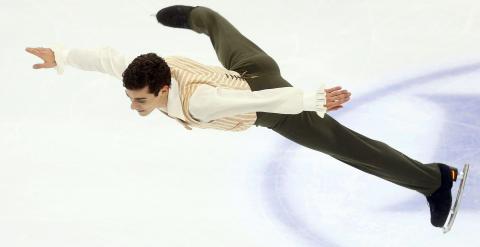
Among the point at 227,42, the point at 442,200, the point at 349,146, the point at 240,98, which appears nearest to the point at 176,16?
the point at 227,42

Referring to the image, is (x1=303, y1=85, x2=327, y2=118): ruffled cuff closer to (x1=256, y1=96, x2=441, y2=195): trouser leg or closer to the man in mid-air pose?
the man in mid-air pose

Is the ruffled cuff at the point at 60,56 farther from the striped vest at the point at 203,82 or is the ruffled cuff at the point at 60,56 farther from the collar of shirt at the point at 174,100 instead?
the collar of shirt at the point at 174,100

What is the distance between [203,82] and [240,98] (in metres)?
0.16

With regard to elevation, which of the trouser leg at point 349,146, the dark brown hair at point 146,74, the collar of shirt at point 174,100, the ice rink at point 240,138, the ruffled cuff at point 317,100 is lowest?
the ice rink at point 240,138

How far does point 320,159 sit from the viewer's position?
3.84 meters

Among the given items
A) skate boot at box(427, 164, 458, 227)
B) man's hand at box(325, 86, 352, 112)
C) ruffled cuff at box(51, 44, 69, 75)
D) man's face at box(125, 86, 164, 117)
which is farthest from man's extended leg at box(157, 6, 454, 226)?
ruffled cuff at box(51, 44, 69, 75)

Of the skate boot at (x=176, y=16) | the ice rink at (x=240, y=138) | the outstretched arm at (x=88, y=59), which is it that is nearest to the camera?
the outstretched arm at (x=88, y=59)

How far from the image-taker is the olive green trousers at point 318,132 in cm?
291

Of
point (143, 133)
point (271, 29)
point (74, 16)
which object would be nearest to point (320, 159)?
point (143, 133)

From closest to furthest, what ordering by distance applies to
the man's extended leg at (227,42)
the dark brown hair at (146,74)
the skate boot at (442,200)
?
the dark brown hair at (146,74)
the man's extended leg at (227,42)
the skate boot at (442,200)

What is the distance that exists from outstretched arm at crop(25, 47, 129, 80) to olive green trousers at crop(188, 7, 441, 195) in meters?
0.51

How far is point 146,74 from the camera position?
2592 millimetres

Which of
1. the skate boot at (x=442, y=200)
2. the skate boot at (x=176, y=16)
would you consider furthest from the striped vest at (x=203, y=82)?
the skate boot at (x=442, y=200)

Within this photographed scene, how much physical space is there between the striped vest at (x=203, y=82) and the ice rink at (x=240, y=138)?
2.21 ft
